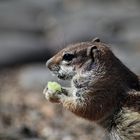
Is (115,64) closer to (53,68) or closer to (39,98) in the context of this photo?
(53,68)

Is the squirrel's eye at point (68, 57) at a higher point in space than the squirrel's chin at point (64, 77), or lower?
higher

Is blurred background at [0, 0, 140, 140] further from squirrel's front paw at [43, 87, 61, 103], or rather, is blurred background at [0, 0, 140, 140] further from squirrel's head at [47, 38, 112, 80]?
squirrel's head at [47, 38, 112, 80]

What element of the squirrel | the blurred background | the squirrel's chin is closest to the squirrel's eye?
the squirrel

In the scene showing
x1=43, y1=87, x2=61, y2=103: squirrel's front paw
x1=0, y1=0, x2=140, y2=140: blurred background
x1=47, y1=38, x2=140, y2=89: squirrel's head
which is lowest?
x1=43, y1=87, x2=61, y2=103: squirrel's front paw

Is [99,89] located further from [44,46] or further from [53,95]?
[44,46]

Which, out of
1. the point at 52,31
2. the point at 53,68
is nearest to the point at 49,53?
the point at 52,31

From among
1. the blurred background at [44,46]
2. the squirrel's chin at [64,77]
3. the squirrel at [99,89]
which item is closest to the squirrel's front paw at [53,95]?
the squirrel at [99,89]

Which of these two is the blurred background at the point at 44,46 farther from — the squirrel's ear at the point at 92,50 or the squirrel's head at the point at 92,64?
the squirrel's ear at the point at 92,50
